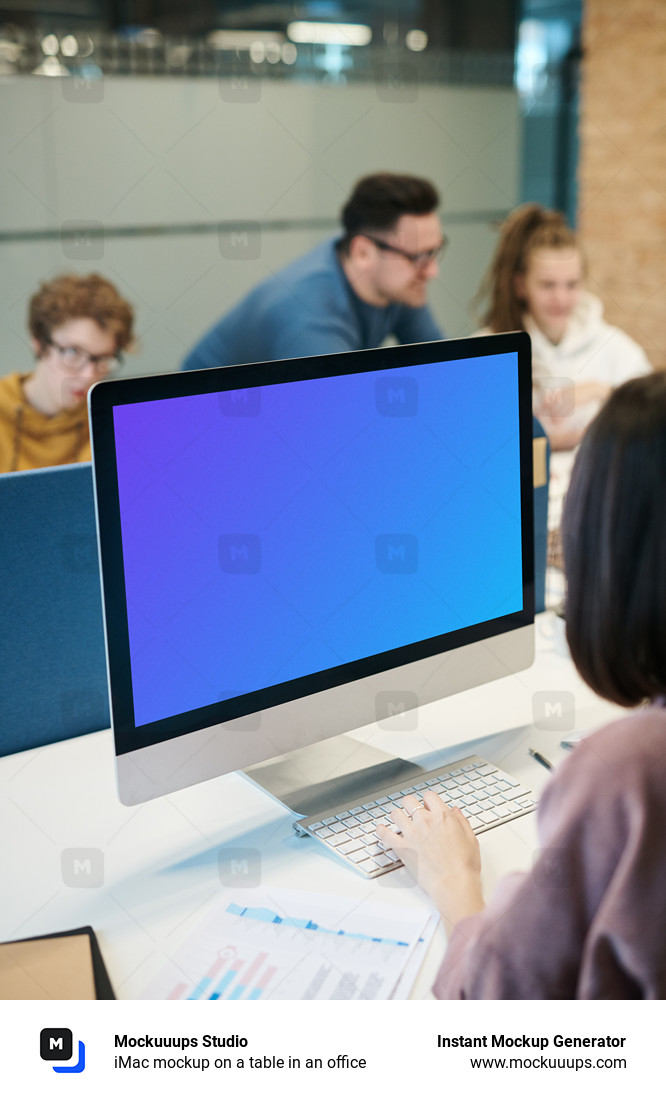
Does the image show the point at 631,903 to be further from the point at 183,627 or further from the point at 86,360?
the point at 86,360

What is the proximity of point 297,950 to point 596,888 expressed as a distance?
0.93ft

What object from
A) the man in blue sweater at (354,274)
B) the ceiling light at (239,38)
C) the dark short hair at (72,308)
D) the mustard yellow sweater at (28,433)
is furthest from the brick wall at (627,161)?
the mustard yellow sweater at (28,433)

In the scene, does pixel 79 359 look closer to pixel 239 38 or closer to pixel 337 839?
pixel 337 839

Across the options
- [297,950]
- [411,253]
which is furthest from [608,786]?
[411,253]

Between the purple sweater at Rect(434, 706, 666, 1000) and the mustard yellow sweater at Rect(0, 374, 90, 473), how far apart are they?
1.60m

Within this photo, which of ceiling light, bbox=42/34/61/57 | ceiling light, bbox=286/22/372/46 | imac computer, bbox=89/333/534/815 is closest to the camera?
imac computer, bbox=89/333/534/815

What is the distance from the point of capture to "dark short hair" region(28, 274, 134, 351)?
2236mm

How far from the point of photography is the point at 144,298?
10.5ft

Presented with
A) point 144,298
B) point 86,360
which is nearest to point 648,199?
point 144,298

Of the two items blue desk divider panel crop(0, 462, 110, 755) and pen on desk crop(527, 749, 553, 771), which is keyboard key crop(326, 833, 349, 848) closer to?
pen on desk crop(527, 749, 553, 771)

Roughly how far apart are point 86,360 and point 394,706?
1.42 metres

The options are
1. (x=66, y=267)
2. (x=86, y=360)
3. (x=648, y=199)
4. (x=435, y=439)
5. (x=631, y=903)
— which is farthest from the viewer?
(x=648, y=199)

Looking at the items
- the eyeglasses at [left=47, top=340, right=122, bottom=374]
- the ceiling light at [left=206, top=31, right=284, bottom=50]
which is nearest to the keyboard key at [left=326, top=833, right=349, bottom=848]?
the eyeglasses at [left=47, top=340, right=122, bottom=374]

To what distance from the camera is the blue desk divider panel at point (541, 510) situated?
1.50 m
